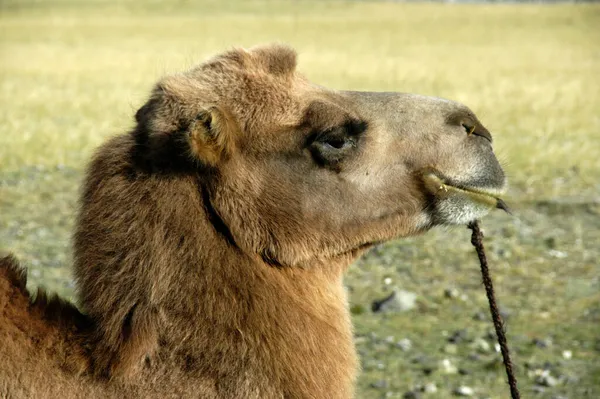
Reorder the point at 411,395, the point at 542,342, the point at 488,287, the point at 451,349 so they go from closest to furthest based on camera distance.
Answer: the point at 488,287, the point at 411,395, the point at 451,349, the point at 542,342

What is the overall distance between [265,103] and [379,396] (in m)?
3.42

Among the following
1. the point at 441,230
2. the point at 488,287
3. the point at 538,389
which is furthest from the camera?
the point at 441,230

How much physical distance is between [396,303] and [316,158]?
483cm

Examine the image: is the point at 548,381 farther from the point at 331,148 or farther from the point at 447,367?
the point at 331,148

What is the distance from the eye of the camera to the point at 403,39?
2163 inches

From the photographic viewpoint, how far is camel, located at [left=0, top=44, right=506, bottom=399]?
351 cm

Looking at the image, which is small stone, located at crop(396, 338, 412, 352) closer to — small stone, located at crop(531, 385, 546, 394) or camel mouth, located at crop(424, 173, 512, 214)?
small stone, located at crop(531, 385, 546, 394)

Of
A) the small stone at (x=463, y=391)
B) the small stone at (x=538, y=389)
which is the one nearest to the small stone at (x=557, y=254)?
the small stone at (x=538, y=389)

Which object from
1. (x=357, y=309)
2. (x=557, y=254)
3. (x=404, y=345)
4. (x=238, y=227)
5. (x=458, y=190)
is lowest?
(x=357, y=309)

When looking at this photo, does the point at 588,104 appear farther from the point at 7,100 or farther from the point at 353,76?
the point at 7,100

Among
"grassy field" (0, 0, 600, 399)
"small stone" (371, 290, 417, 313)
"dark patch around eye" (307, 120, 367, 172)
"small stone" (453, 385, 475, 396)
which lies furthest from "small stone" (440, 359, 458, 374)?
"dark patch around eye" (307, 120, 367, 172)

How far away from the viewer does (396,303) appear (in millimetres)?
8625

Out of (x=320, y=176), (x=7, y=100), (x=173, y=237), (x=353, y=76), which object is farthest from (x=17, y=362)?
(x=353, y=76)

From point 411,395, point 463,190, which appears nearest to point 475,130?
point 463,190
